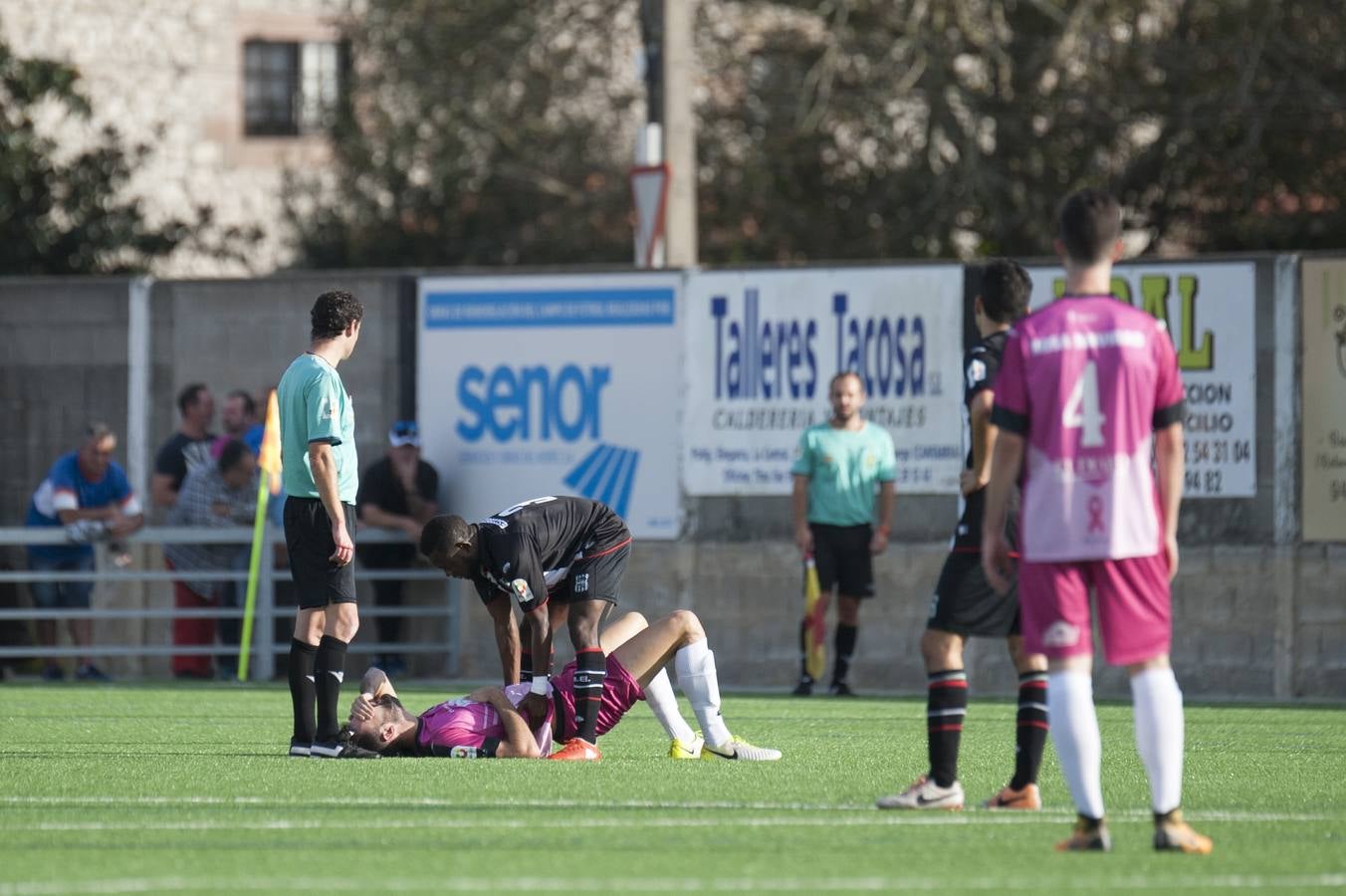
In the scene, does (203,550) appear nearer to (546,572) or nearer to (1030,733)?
(546,572)

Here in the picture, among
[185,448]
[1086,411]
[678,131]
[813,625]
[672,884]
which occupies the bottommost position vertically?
[813,625]

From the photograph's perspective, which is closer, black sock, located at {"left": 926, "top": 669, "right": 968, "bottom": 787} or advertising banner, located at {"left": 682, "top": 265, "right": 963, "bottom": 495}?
black sock, located at {"left": 926, "top": 669, "right": 968, "bottom": 787}

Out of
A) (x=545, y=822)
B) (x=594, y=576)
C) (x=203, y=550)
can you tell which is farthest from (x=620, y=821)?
(x=203, y=550)

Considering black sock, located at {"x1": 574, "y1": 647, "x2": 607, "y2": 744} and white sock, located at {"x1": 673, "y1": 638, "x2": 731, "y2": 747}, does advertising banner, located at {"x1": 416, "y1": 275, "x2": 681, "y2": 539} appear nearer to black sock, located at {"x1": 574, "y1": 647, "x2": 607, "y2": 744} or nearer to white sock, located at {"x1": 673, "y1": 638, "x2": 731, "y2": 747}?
white sock, located at {"x1": 673, "y1": 638, "x2": 731, "y2": 747}

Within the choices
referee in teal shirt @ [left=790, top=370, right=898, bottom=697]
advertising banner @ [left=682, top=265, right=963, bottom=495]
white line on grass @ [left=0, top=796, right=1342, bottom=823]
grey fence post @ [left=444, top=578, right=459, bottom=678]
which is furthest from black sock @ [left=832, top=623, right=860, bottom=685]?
white line on grass @ [left=0, top=796, right=1342, bottom=823]

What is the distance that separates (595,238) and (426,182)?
2.62 m

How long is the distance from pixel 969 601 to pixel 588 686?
2340mm

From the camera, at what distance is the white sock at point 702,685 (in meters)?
10.3

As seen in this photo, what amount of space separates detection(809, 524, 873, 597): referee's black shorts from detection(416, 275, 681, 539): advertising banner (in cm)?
169

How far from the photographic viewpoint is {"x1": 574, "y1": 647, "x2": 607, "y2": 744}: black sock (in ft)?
32.9

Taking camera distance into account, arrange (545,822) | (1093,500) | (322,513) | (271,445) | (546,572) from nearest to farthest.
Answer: (1093,500), (545,822), (546,572), (322,513), (271,445)

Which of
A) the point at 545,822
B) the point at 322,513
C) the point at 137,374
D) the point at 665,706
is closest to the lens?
→ the point at 545,822

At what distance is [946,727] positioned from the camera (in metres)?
8.19

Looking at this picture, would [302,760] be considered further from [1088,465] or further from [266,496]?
[266,496]
